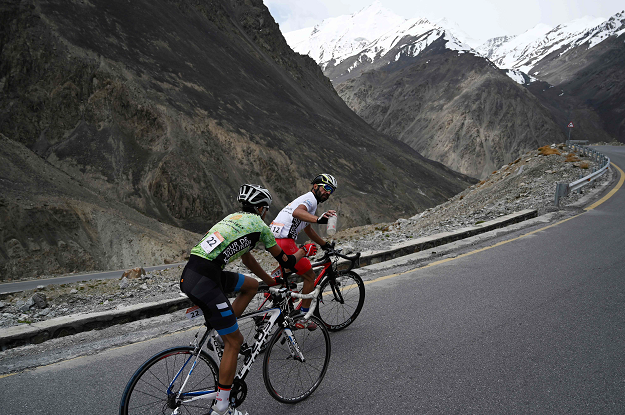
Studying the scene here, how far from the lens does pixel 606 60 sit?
136 m

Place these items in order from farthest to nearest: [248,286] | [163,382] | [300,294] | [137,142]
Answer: [137,142], [300,294], [248,286], [163,382]

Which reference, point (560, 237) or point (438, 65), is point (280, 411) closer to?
point (560, 237)

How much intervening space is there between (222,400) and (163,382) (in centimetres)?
46

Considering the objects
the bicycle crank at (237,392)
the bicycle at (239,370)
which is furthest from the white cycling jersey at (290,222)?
the bicycle crank at (237,392)

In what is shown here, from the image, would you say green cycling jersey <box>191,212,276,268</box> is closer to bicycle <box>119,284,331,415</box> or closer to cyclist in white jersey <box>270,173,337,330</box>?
bicycle <box>119,284,331,415</box>

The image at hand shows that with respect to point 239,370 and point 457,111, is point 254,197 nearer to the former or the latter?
point 239,370

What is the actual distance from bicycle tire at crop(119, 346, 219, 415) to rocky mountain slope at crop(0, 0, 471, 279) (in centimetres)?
2321

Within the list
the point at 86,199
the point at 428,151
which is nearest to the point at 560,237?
the point at 86,199

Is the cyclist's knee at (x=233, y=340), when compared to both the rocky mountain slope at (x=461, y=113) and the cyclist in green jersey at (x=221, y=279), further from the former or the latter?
the rocky mountain slope at (x=461, y=113)

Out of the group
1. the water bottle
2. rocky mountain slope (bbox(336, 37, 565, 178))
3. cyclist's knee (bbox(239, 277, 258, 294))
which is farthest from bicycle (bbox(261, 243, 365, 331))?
rocky mountain slope (bbox(336, 37, 565, 178))

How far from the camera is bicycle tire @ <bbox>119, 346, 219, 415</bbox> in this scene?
3.06 metres

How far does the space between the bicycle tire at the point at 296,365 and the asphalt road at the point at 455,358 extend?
117mm

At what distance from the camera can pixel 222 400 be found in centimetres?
325

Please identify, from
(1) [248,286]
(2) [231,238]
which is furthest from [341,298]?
(2) [231,238]
